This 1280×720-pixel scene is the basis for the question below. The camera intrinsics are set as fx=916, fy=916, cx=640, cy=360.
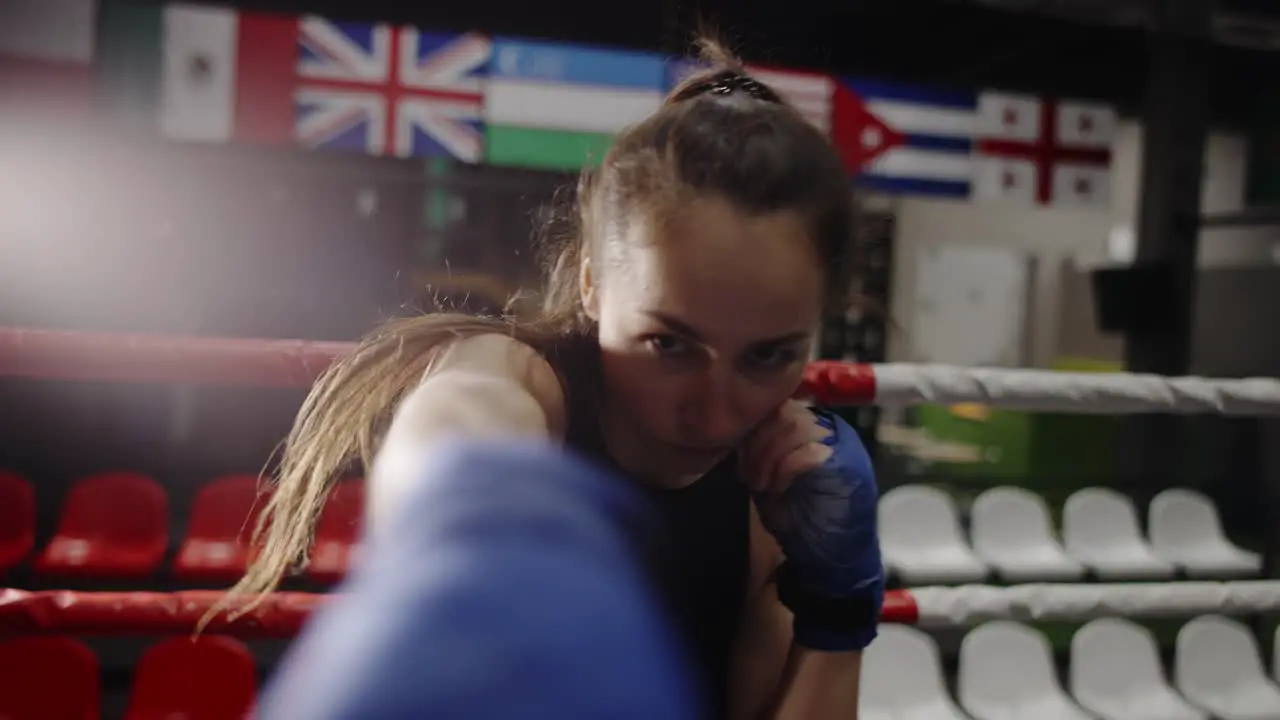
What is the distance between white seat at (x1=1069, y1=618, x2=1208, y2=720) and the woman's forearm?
1698 millimetres

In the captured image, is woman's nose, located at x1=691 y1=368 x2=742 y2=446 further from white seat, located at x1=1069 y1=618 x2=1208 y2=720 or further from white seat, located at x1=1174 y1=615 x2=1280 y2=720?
white seat, located at x1=1174 y1=615 x2=1280 y2=720

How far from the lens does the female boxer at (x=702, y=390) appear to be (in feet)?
1.85

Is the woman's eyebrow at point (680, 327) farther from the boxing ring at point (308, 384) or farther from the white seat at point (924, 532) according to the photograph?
the white seat at point (924, 532)

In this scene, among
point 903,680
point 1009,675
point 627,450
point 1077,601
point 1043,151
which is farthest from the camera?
point 1043,151

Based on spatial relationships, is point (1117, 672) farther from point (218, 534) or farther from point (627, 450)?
point (218, 534)

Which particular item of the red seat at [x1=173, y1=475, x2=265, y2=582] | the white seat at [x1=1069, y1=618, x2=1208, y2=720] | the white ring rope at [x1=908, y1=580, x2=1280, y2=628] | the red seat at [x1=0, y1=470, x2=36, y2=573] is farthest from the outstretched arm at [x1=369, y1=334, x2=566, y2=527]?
the red seat at [x1=0, y1=470, x2=36, y2=573]

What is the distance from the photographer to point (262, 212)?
3625mm

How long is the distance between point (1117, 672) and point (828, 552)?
1.84 metres

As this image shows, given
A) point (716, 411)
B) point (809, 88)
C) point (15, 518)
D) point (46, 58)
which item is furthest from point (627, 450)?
point (46, 58)

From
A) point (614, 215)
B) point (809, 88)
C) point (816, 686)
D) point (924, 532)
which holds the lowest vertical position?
point (924, 532)

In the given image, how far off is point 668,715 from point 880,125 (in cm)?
414

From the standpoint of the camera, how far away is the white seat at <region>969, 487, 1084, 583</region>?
2672 mm

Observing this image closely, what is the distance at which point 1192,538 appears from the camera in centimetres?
291

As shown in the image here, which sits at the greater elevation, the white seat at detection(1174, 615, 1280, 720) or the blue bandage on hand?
the blue bandage on hand
